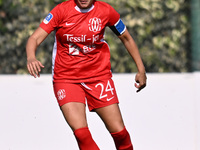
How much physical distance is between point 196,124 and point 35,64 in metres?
2.11

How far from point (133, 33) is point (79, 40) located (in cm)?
339

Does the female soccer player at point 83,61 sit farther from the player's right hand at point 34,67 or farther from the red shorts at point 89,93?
the player's right hand at point 34,67

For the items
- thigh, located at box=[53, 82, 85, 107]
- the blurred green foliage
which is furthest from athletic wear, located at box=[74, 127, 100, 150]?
the blurred green foliage

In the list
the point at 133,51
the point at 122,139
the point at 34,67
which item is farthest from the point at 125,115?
the point at 34,67

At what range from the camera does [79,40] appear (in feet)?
12.3

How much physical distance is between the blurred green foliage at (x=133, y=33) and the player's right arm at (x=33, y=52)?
325cm

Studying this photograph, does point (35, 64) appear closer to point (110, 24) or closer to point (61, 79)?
point (61, 79)

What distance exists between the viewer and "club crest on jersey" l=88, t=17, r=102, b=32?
377 centimetres

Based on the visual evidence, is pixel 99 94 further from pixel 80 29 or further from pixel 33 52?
pixel 33 52

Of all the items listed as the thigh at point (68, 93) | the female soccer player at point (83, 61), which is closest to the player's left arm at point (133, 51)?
Result: the female soccer player at point (83, 61)

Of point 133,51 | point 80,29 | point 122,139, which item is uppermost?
point 80,29

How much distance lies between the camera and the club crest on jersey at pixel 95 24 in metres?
3.77

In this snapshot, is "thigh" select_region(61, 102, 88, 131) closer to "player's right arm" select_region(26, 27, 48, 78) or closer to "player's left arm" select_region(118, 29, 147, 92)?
"player's right arm" select_region(26, 27, 48, 78)

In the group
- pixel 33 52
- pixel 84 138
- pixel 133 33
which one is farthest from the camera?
pixel 133 33
